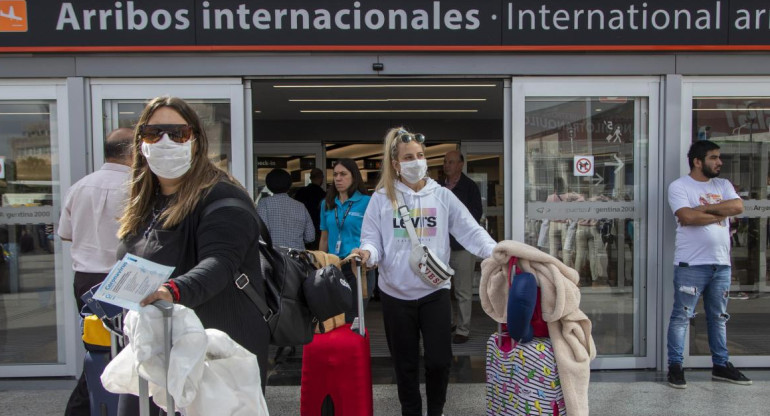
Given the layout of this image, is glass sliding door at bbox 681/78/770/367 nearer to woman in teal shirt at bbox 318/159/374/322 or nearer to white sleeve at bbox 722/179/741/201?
white sleeve at bbox 722/179/741/201

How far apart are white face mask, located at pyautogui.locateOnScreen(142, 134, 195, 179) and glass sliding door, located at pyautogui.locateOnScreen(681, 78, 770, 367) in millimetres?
4126

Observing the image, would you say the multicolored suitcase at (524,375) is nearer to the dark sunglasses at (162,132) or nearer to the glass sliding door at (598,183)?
the dark sunglasses at (162,132)

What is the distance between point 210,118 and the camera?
4852mm

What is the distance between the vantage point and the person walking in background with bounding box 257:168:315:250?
17.2 ft

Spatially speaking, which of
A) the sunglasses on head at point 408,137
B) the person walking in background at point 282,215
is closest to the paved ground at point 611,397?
the person walking in background at point 282,215

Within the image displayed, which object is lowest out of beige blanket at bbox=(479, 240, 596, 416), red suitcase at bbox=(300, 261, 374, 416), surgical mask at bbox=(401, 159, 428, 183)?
red suitcase at bbox=(300, 261, 374, 416)

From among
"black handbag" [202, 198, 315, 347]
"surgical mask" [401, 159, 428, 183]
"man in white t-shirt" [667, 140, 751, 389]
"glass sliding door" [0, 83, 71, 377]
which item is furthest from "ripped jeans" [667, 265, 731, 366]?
"glass sliding door" [0, 83, 71, 377]

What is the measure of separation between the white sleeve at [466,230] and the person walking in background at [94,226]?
189cm

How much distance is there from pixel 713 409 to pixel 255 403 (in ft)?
11.6

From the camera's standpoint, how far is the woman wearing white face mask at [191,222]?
206 cm

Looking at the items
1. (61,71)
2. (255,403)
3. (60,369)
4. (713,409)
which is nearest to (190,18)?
(61,71)

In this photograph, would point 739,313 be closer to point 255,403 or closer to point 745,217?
point 745,217

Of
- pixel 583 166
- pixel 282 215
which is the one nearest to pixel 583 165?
pixel 583 166

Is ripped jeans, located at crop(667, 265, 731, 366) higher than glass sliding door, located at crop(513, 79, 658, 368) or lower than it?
lower
